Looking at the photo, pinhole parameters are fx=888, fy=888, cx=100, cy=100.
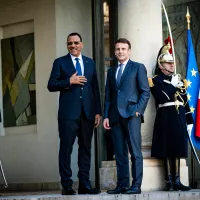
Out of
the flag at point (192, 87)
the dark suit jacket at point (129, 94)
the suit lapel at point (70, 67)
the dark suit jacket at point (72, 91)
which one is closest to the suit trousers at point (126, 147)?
the dark suit jacket at point (129, 94)

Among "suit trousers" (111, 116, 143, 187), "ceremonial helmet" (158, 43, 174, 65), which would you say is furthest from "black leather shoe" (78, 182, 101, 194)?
"ceremonial helmet" (158, 43, 174, 65)

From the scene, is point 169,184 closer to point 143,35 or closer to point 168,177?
point 168,177

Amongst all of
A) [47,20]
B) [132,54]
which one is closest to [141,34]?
[132,54]

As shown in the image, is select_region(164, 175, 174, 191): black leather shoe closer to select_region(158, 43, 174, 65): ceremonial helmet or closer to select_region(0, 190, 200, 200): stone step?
select_region(0, 190, 200, 200): stone step

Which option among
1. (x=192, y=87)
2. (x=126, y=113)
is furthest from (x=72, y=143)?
(x=192, y=87)

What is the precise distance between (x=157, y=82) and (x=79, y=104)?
4.47ft

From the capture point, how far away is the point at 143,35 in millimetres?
12633

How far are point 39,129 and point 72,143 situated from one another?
449 centimetres

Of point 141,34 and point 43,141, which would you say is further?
point 43,141

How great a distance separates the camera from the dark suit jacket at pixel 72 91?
441 inches

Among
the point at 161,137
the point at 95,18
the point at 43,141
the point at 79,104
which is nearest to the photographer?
the point at 79,104

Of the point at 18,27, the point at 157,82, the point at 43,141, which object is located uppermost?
the point at 18,27

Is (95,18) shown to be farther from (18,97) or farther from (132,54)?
(18,97)

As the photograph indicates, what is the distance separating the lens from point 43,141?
1550 cm
